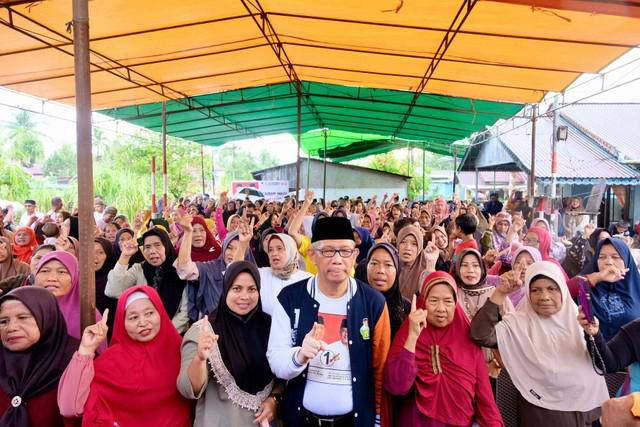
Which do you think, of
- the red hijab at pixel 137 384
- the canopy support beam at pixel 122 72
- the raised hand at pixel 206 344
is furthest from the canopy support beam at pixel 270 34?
the raised hand at pixel 206 344

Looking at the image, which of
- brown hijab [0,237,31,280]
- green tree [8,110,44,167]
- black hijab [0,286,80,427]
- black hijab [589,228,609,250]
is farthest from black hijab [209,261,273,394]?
green tree [8,110,44,167]

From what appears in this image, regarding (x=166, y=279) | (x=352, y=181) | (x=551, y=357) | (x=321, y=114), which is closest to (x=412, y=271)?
(x=551, y=357)

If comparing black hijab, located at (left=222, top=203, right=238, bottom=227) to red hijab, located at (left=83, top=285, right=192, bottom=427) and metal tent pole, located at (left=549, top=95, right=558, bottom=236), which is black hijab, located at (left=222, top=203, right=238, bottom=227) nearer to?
metal tent pole, located at (left=549, top=95, right=558, bottom=236)

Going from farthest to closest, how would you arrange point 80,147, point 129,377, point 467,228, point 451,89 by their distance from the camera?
point 451,89 < point 467,228 < point 80,147 < point 129,377

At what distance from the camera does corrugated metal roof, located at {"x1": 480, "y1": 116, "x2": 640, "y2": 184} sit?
1230cm

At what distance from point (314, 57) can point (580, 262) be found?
5843 mm

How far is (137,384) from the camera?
223cm

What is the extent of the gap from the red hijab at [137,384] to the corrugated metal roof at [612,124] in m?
15.0

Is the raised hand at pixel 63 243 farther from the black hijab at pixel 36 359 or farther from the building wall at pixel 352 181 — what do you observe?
the building wall at pixel 352 181

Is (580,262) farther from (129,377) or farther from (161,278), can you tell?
(129,377)

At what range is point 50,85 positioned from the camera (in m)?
8.33

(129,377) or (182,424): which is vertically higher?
(129,377)

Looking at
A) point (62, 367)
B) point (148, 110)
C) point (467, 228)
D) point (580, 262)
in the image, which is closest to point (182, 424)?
point (62, 367)

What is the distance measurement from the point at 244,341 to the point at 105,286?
6.54ft
